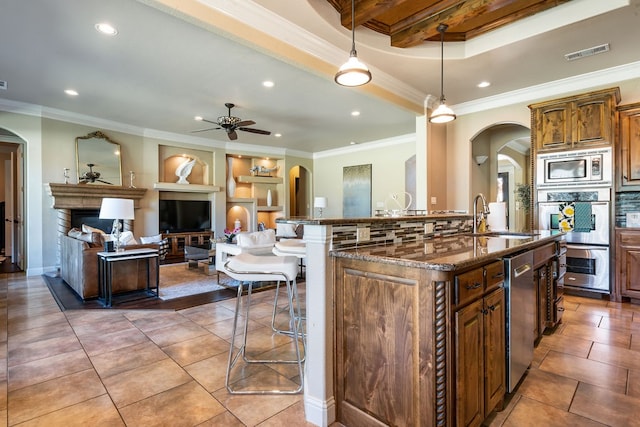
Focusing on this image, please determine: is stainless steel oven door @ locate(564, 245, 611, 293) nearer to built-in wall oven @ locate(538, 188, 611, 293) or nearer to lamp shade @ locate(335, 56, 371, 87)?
built-in wall oven @ locate(538, 188, 611, 293)

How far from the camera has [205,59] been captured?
11.9ft

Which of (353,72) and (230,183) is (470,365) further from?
(230,183)

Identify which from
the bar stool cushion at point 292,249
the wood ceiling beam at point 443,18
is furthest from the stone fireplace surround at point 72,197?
the wood ceiling beam at point 443,18

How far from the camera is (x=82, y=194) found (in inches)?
230

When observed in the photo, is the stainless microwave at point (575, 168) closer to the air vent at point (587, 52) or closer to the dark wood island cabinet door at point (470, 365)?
the air vent at point (587, 52)

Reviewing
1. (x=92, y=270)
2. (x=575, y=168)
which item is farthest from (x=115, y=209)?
(x=575, y=168)

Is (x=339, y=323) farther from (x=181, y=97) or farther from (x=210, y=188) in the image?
(x=210, y=188)

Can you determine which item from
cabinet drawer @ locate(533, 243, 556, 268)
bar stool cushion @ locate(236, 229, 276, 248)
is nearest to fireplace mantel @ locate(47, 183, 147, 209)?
bar stool cushion @ locate(236, 229, 276, 248)

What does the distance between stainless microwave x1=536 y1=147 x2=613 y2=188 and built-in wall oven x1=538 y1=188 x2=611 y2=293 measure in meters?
0.11

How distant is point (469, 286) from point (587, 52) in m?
3.70

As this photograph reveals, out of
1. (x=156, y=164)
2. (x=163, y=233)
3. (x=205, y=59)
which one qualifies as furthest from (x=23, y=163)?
(x=205, y=59)

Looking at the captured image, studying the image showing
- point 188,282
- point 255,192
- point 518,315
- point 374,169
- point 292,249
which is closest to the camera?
point 518,315

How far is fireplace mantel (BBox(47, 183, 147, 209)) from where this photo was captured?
5562 millimetres

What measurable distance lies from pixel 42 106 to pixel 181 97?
8.55 feet
